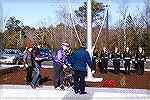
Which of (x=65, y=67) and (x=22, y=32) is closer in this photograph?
(x=65, y=67)

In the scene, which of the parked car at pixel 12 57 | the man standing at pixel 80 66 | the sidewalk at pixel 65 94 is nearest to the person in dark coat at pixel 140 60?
the sidewalk at pixel 65 94

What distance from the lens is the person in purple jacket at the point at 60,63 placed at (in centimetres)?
1171

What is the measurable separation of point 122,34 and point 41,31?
12348 mm

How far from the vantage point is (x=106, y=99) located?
988 centimetres

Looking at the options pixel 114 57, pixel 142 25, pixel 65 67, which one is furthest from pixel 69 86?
pixel 142 25

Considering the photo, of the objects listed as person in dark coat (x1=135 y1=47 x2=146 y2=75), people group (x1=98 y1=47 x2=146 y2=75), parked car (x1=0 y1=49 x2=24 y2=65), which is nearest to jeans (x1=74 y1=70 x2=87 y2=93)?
people group (x1=98 y1=47 x2=146 y2=75)

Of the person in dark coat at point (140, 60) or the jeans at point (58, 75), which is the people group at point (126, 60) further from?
the jeans at point (58, 75)

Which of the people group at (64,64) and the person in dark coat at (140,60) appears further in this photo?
the person in dark coat at (140,60)

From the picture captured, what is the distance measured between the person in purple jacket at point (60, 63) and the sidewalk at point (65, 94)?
0.32 m

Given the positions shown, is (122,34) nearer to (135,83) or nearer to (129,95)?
(135,83)

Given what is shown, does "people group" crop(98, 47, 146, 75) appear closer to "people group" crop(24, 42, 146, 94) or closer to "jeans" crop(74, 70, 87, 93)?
"people group" crop(24, 42, 146, 94)

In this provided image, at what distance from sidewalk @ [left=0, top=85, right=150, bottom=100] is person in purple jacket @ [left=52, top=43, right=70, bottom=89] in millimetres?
318

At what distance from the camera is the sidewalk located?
33.2ft

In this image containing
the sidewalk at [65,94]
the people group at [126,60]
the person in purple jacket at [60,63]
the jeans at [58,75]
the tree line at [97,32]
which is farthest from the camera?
the tree line at [97,32]
